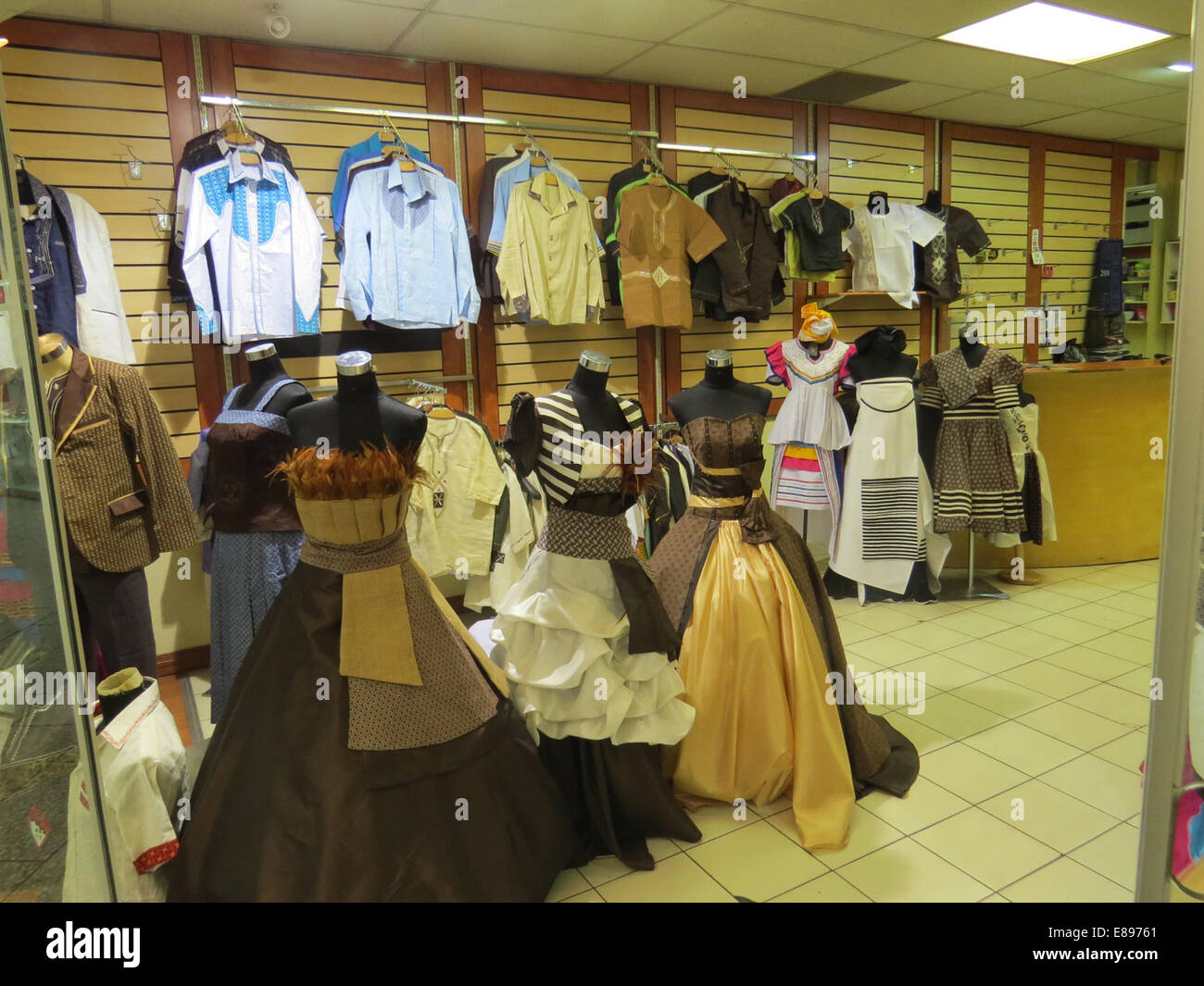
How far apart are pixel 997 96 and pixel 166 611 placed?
621cm

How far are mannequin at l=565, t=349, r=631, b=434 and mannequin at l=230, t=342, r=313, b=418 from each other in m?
1.11

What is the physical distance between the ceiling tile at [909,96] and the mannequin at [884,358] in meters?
2.13

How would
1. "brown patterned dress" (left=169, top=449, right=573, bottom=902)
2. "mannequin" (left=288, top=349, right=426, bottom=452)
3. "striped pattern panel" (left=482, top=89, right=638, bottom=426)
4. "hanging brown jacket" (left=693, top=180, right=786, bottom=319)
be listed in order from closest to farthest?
1. "brown patterned dress" (left=169, top=449, right=573, bottom=902)
2. "mannequin" (left=288, top=349, right=426, bottom=452)
3. "striped pattern panel" (left=482, top=89, right=638, bottom=426)
4. "hanging brown jacket" (left=693, top=180, right=786, bottom=319)

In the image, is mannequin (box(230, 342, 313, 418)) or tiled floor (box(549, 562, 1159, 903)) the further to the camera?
mannequin (box(230, 342, 313, 418))

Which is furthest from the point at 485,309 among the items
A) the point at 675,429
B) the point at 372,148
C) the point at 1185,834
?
the point at 1185,834

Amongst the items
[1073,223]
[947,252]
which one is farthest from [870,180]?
[1073,223]

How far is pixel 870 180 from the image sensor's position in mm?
6254

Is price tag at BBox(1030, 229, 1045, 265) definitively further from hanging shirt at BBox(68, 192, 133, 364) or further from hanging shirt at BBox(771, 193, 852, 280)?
hanging shirt at BBox(68, 192, 133, 364)

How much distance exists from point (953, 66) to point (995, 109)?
152 centimetres

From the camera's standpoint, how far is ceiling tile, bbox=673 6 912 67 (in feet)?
13.9

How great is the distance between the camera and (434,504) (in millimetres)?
4262

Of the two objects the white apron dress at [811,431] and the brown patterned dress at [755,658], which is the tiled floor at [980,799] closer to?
the brown patterned dress at [755,658]

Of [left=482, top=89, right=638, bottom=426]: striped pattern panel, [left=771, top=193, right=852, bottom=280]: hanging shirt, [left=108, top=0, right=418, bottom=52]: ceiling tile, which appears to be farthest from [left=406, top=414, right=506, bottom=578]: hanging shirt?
[left=771, top=193, right=852, bottom=280]: hanging shirt
